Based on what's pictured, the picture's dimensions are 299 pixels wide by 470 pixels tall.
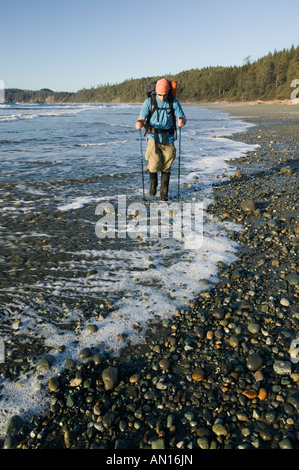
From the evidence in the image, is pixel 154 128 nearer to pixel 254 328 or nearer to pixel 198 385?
pixel 254 328

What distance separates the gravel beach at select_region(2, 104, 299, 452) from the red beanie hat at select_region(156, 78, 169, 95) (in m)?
4.92

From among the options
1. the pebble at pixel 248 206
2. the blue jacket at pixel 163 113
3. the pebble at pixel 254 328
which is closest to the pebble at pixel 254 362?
the pebble at pixel 254 328

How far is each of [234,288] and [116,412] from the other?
2531mm

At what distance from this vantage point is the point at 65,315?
11.9ft

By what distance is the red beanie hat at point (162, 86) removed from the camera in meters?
6.35

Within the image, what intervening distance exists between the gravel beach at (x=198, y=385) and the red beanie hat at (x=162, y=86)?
4.92 m

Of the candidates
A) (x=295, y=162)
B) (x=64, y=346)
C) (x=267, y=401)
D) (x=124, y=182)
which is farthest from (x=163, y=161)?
(x=295, y=162)

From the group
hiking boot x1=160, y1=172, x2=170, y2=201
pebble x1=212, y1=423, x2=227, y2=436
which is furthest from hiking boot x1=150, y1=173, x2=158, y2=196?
pebble x1=212, y1=423, x2=227, y2=436

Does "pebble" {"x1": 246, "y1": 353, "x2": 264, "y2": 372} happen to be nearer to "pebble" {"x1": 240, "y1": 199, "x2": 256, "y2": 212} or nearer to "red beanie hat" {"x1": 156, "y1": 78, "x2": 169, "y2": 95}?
"pebble" {"x1": 240, "y1": 199, "x2": 256, "y2": 212}

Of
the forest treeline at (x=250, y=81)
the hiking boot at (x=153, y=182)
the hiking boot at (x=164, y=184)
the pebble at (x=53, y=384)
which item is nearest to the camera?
the pebble at (x=53, y=384)

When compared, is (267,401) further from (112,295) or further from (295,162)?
(295,162)

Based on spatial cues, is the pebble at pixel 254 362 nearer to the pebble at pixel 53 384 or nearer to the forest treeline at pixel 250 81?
the pebble at pixel 53 384

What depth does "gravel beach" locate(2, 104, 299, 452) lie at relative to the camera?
2260mm

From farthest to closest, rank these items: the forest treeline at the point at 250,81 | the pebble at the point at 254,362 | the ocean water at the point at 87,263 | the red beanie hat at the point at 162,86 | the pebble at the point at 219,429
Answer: the forest treeline at the point at 250,81 → the red beanie hat at the point at 162,86 → the ocean water at the point at 87,263 → the pebble at the point at 254,362 → the pebble at the point at 219,429
